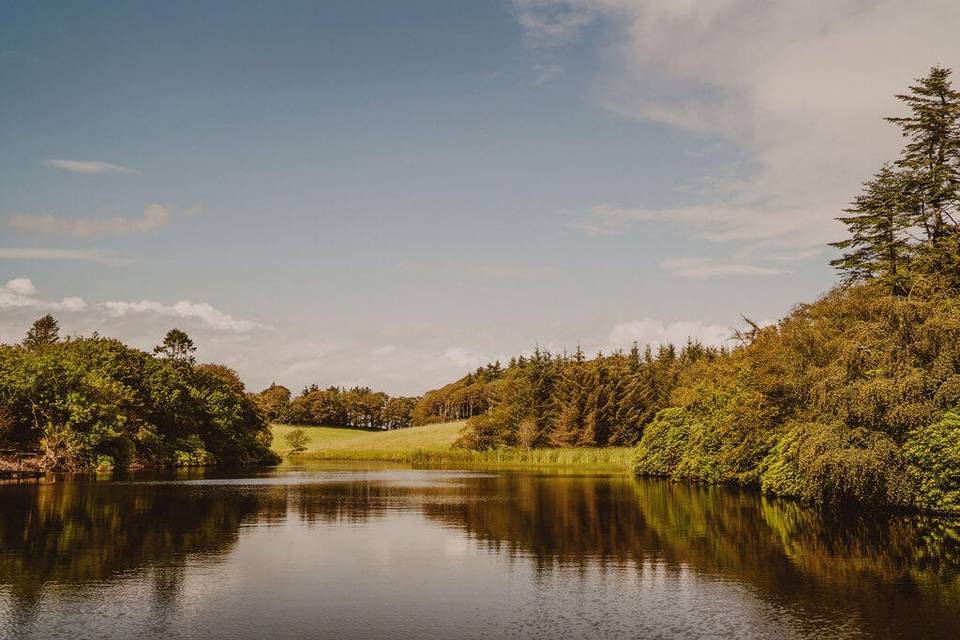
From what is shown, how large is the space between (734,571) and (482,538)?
9.03 meters

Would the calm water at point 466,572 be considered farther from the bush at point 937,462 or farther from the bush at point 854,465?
the bush at point 854,465

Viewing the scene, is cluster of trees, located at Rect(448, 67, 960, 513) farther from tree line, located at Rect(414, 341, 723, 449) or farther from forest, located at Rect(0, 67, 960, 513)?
tree line, located at Rect(414, 341, 723, 449)

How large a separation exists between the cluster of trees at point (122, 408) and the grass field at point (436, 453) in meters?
16.6

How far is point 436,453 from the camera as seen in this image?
372 feet

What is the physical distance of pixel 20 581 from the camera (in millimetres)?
17750

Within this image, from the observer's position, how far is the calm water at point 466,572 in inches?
574

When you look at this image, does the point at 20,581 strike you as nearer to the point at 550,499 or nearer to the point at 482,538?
the point at 482,538

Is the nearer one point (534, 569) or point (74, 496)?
point (534, 569)

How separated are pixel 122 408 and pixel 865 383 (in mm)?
72187

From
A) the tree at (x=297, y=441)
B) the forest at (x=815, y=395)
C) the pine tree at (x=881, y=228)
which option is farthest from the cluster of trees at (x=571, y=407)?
the pine tree at (x=881, y=228)

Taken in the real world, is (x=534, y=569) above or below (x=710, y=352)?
below

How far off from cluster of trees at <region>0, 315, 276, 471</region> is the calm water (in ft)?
106

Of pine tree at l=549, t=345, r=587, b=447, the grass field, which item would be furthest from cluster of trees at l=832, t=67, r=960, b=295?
pine tree at l=549, t=345, r=587, b=447

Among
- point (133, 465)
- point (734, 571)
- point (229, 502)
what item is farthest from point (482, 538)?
point (133, 465)
